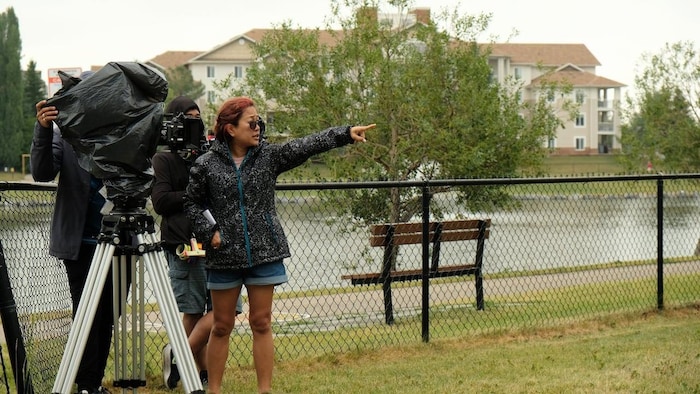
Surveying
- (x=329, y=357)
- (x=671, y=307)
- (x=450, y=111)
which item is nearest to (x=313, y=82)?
(x=450, y=111)

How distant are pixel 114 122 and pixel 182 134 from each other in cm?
47

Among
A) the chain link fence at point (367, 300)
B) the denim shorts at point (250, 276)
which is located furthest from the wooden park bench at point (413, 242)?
the denim shorts at point (250, 276)

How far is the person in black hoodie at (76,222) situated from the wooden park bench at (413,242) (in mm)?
4236

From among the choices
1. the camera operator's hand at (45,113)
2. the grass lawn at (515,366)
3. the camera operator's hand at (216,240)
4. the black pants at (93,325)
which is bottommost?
the grass lawn at (515,366)

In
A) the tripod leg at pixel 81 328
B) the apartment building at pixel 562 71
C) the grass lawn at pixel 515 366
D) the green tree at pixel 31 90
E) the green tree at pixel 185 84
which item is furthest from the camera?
the apartment building at pixel 562 71

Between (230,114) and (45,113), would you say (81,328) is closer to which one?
(45,113)

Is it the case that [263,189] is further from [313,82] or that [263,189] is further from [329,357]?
[313,82]

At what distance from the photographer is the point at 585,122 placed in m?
104

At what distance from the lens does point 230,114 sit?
544 centimetres

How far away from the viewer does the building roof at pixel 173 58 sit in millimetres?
105750

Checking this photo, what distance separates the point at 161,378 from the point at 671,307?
534cm

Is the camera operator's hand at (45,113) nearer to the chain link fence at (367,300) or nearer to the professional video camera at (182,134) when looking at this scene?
the professional video camera at (182,134)

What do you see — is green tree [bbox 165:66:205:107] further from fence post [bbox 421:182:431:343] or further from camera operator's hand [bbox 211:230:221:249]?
camera operator's hand [bbox 211:230:221:249]

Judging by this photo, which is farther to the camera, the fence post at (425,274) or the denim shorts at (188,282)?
the fence post at (425,274)
